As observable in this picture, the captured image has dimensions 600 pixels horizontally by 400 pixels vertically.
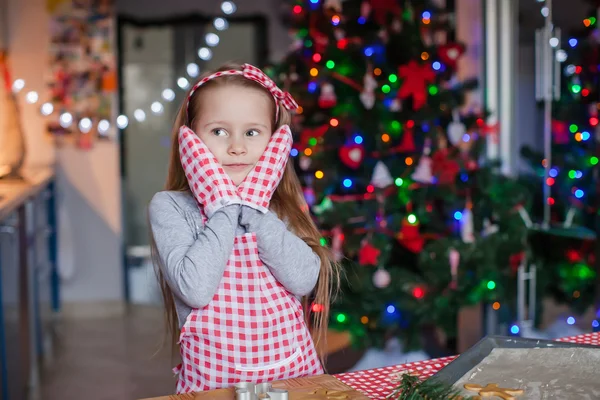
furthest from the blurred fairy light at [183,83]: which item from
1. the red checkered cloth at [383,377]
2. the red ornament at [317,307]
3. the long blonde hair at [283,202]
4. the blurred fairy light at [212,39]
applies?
the red checkered cloth at [383,377]

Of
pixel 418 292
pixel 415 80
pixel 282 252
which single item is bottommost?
pixel 418 292

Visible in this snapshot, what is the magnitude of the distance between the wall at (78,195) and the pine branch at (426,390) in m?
4.42

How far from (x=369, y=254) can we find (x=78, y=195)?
2601 millimetres

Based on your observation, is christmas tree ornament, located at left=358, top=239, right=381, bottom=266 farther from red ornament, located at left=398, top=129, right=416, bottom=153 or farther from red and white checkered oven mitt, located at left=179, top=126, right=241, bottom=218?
red and white checkered oven mitt, located at left=179, top=126, right=241, bottom=218

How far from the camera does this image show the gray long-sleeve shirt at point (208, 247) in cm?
112

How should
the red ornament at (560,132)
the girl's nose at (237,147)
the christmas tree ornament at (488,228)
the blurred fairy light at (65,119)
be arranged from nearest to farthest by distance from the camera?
1. the girl's nose at (237,147)
2. the christmas tree ornament at (488,228)
3. the red ornament at (560,132)
4. the blurred fairy light at (65,119)

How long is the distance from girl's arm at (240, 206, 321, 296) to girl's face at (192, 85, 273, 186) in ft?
0.25

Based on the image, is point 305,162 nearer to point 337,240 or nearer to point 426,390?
point 337,240

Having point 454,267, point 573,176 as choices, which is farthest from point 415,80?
point 573,176

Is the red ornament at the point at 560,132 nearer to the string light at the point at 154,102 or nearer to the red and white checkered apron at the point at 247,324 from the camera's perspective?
the string light at the point at 154,102

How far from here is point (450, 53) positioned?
3.56 m

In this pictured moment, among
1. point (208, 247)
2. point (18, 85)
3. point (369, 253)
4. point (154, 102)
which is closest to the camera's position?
point (208, 247)

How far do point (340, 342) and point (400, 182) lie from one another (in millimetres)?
986

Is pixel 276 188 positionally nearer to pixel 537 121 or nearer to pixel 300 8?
pixel 300 8
